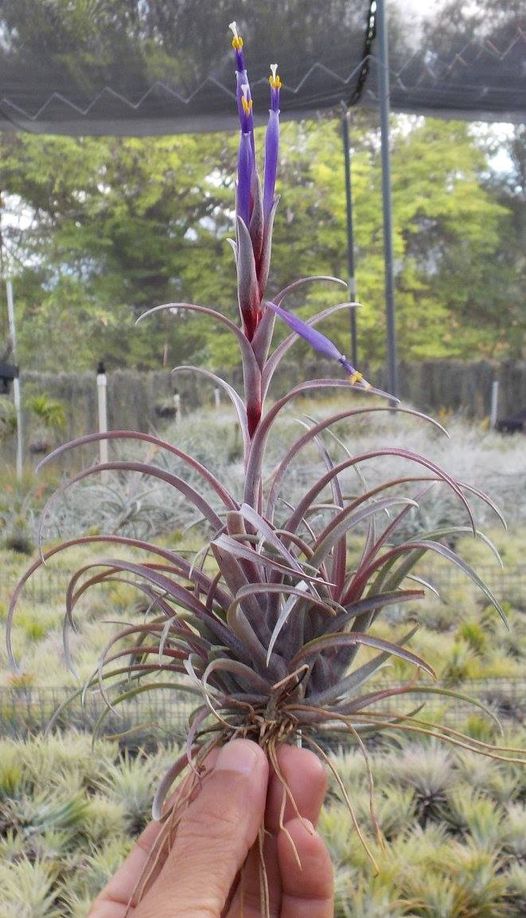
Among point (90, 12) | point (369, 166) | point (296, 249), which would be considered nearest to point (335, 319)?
point (296, 249)

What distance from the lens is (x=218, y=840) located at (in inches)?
16.9

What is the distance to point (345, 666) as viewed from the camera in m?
0.46

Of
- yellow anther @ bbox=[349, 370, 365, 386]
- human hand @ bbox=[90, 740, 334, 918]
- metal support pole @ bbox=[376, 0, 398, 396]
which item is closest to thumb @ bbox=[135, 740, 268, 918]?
human hand @ bbox=[90, 740, 334, 918]

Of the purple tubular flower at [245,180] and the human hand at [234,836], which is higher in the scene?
the purple tubular flower at [245,180]

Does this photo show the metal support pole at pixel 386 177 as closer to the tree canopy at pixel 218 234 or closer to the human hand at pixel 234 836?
the human hand at pixel 234 836

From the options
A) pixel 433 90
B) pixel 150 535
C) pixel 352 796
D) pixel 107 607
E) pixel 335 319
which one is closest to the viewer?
pixel 352 796

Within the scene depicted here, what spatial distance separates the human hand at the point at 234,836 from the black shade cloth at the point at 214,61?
8.43ft

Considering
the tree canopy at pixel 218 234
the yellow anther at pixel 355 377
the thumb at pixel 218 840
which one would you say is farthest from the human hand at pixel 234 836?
the tree canopy at pixel 218 234

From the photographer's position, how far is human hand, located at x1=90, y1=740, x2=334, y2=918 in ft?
1.39

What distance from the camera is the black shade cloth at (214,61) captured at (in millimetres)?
2605

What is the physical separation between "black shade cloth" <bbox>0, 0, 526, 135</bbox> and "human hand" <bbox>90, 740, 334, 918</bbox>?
101 inches

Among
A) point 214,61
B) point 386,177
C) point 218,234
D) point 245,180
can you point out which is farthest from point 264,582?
point 218,234

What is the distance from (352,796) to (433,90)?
9.36ft

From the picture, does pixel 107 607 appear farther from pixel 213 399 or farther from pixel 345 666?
pixel 213 399
